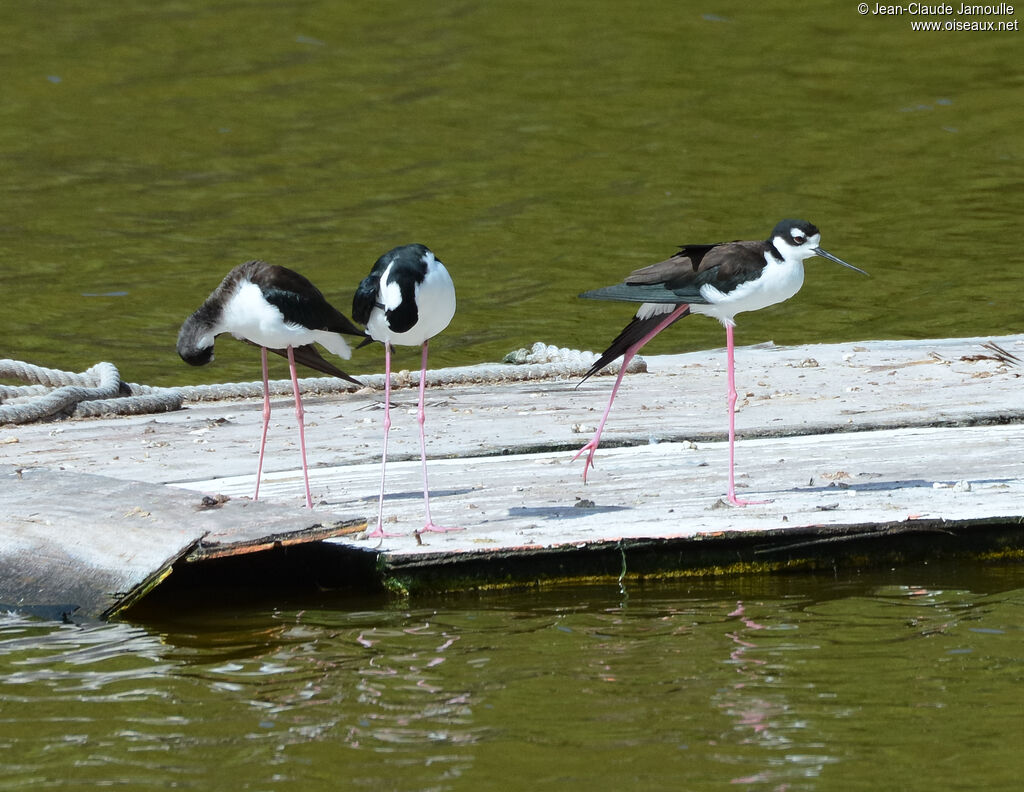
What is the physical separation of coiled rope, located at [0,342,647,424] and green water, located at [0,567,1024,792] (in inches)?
122

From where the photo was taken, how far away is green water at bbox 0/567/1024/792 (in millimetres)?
4520

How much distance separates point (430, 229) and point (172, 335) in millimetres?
4167

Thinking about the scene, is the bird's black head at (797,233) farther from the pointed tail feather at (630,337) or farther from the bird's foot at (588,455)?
the bird's foot at (588,455)

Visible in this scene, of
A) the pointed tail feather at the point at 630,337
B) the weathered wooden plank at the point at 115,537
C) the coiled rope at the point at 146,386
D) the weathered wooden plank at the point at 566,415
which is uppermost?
the pointed tail feather at the point at 630,337

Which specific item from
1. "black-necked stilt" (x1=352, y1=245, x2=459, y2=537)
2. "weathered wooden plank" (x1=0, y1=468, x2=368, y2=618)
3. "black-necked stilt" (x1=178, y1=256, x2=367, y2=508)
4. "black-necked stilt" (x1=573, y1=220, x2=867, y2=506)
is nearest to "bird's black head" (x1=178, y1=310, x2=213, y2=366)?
"black-necked stilt" (x1=178, y1=256, x2=367, y2=508)

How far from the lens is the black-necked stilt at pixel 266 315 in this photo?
22.5ft

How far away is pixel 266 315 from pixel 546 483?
1.50m

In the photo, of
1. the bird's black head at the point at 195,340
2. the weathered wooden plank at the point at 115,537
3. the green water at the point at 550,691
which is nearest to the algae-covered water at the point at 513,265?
the green water at the point at 550,691

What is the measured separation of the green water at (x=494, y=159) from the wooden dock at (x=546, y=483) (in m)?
4.58

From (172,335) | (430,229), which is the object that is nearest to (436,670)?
(172,335)

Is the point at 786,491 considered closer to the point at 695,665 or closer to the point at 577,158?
the point at 695,665

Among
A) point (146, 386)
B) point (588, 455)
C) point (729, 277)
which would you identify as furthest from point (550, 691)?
point (146, 386)

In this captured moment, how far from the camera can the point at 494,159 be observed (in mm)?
19812

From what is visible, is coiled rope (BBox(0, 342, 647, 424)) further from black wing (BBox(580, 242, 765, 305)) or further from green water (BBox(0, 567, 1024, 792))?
green water (BBox(0, 567, 1024, 792))
